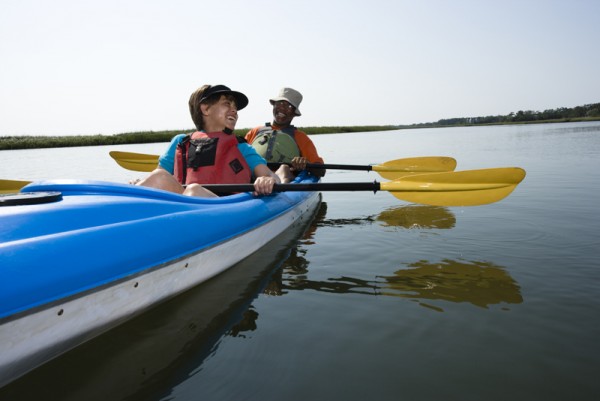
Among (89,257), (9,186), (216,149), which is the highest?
(216,149)

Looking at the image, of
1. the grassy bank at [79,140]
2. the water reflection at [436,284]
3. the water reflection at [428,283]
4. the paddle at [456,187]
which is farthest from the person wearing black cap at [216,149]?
the grassy bank at [79,140]

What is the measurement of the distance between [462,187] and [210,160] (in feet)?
8.74

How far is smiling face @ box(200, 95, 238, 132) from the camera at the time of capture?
3.61m

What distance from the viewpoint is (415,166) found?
279 inches

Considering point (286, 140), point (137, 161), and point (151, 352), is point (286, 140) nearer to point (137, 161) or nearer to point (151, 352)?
point (137, 161)

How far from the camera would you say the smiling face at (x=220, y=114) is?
3613mm

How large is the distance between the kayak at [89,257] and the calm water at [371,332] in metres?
0.23

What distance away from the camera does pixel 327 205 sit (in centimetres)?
731

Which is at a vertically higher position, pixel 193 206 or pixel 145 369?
pixel 193 206

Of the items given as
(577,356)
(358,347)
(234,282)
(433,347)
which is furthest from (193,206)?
(577,356)

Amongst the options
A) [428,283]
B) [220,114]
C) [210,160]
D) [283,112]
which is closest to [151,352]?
[210,160]

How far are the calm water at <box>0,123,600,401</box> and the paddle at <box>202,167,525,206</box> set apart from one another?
486 millimetres

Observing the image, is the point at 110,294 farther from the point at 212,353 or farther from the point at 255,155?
the point at 255,155

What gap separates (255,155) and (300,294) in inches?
59.6
